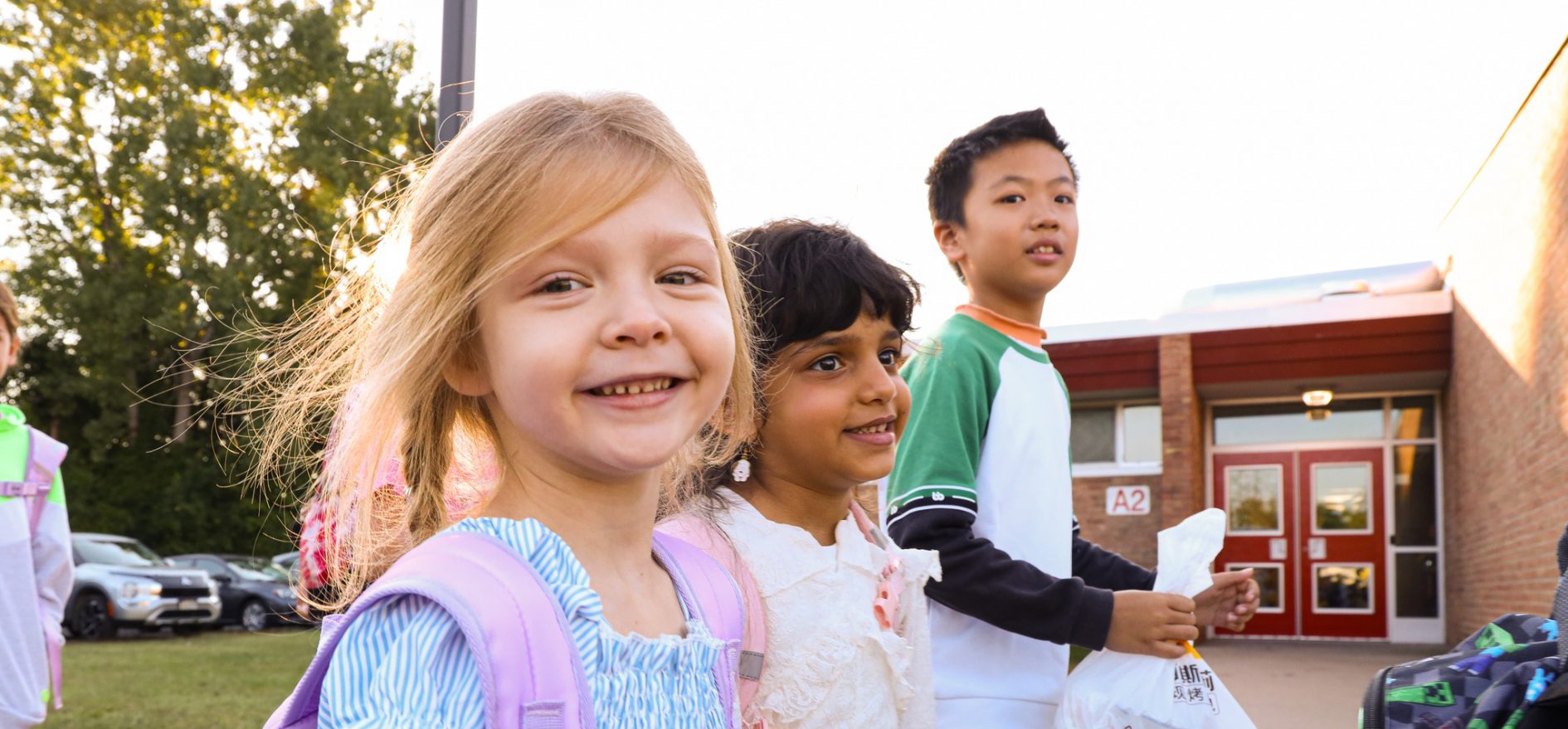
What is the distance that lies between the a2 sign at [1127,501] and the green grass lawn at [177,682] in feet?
32.0

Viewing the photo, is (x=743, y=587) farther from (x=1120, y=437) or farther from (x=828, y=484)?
(x=1120, y=437)

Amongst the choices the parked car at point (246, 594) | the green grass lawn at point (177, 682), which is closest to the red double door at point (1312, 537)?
the green grass lawn at point (177, 682)

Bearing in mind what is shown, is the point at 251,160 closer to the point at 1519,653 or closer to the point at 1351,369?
the point at 1351,369

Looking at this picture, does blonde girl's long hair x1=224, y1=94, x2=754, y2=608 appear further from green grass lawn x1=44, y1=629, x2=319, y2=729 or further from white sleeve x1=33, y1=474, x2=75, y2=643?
green grass lawn x1=44, y1=629, x2=319, y2=729

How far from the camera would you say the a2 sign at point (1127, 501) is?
52.2 ft

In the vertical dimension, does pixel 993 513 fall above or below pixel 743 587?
above

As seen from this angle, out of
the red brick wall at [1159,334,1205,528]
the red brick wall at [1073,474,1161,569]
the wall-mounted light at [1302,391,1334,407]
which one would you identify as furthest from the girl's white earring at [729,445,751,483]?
the wall-mounted light at [1302,391,1334,407]

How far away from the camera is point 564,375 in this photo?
126 centimetres

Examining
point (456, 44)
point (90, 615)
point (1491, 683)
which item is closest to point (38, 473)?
point (456, 44)

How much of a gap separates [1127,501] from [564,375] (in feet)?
51.0

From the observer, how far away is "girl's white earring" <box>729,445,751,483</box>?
1.99m

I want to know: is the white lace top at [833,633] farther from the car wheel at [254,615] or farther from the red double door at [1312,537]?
the car wheel at [254,615]

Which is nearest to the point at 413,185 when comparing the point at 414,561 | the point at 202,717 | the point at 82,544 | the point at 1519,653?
the point at 414,561

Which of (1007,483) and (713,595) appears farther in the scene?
(1007,483)
